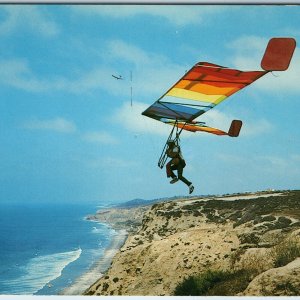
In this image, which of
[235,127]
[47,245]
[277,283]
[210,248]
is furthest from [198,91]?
[47,245]

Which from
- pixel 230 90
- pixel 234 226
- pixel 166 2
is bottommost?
pixel 234 226

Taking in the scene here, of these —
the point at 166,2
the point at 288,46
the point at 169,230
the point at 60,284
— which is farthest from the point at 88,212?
the point at 288,46

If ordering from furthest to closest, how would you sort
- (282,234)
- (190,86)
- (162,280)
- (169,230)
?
(169,230) < (282,234) < (162,280) < (190,86)

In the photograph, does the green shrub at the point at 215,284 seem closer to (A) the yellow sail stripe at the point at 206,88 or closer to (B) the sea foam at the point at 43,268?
(B) the sea foam at the point at 43,268

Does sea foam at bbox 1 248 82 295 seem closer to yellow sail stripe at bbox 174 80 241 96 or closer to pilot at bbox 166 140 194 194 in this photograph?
pilot at bbox 166 140 194 194

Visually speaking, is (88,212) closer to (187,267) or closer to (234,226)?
(187,267)

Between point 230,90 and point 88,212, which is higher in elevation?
point 230,90

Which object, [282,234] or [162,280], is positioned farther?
[282,234]
